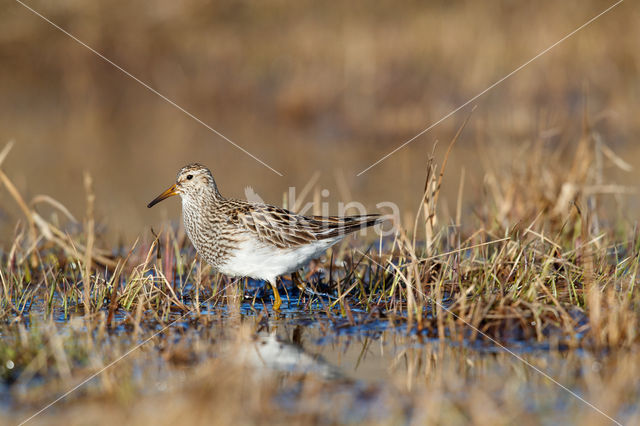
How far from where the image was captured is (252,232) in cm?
749

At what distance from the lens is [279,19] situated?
70.0 ft

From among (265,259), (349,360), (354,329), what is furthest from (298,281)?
(349,360)

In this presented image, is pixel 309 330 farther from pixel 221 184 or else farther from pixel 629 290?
pixel 221 184

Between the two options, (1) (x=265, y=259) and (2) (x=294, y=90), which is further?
(2) (x=294, y=90)

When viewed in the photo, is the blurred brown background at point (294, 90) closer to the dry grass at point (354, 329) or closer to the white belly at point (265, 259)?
the dry grass at point (354, 329)

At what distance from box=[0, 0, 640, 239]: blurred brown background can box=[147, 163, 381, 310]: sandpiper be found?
154 inches

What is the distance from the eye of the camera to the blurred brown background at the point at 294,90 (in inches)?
571

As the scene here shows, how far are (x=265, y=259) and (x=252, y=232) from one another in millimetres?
309

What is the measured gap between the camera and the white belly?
733 centimetres
